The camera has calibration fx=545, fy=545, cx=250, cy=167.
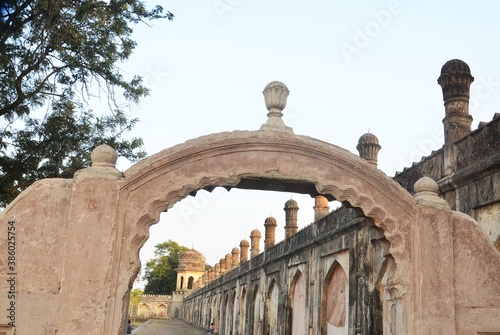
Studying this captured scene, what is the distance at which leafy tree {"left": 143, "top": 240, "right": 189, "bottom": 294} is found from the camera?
221 feet

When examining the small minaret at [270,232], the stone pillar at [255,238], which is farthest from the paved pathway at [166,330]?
the small minaret at [270,232]

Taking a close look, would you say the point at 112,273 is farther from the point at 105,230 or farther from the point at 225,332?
the point at 225,332

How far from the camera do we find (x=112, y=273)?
4613 mm

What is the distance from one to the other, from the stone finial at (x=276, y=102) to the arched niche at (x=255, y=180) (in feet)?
0.57

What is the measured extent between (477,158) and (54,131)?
833 centimetres

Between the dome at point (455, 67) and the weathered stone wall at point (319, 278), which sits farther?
the weathered stone wall at point (319, 278)

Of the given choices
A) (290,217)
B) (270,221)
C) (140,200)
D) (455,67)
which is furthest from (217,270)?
(140,200)

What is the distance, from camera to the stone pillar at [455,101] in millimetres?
8711

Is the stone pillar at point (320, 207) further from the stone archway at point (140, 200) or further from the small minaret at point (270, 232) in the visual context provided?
the stone archway at point (140, 200)

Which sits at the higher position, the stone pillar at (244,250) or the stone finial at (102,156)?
the stone pillar at (244,250)

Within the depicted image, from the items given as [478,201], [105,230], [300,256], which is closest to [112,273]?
[105,230]

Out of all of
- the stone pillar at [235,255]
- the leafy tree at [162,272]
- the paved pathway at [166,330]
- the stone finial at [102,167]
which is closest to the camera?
the stone finial at [102,167]

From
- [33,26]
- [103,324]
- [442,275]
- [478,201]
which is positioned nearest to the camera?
[103,324]

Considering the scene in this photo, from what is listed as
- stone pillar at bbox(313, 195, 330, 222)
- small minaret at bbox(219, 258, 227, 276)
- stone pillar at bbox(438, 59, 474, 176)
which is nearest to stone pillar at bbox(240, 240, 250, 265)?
small minaret at bbox(219, 258, 227, 276)
